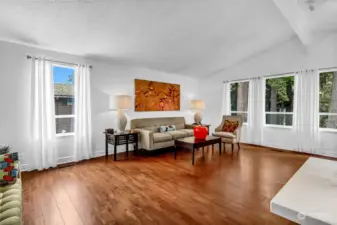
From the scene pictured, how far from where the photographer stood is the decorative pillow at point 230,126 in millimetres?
4789

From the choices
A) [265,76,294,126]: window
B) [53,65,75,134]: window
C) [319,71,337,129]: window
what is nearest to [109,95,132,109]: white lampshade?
[53,65,75,134]: window

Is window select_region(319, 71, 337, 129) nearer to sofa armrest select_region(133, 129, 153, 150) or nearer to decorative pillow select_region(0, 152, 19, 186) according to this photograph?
sofa armrest select_region(133, 129, 153, 150)

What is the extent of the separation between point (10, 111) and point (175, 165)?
3.10 m

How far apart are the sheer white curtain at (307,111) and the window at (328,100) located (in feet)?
0.55

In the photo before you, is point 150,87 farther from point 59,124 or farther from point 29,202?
point 29,202

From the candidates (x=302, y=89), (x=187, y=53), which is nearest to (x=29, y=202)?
(x=187, y=53)

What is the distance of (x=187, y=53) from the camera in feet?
14.6

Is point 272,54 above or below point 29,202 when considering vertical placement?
above

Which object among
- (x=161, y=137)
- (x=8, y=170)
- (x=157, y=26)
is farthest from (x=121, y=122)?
(x=8, y=170)

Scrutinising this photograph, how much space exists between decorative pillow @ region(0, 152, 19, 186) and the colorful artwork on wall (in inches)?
123

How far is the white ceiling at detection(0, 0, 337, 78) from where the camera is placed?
8.27ft

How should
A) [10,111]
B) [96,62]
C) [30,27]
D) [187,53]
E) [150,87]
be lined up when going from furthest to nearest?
[150,87] < [187,53] < [96,62] < [10,111] < [30,27]

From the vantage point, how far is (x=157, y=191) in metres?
2.49

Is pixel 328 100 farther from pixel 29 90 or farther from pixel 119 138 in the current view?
pixel 29 90
